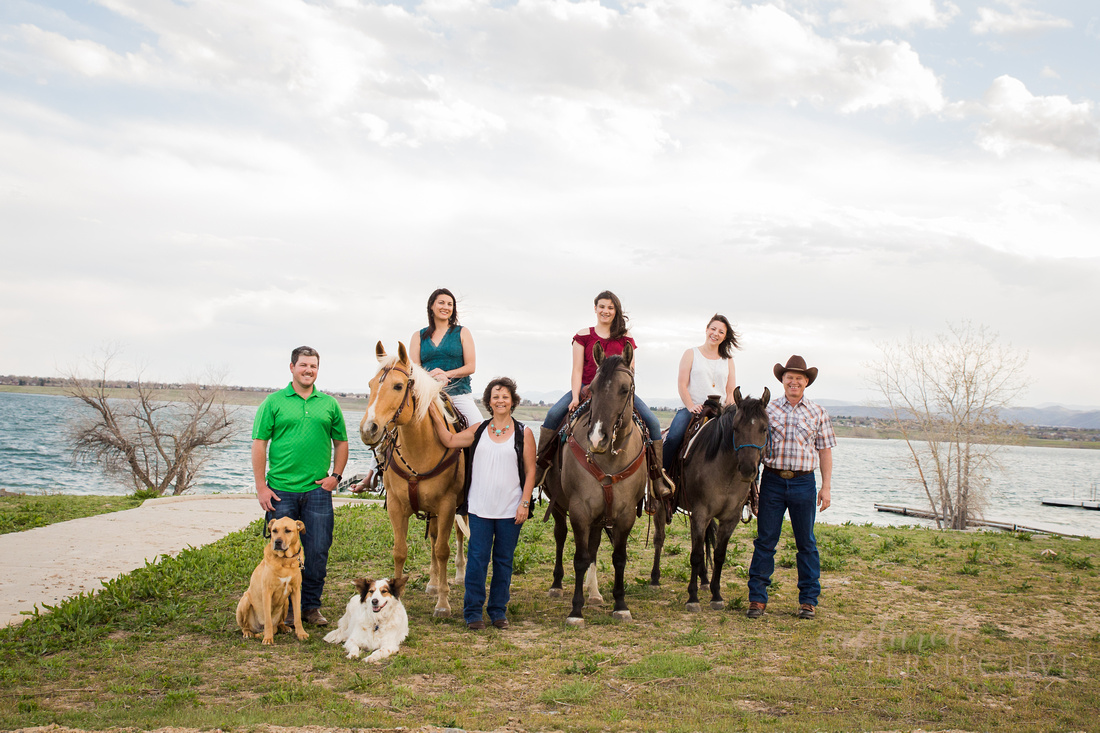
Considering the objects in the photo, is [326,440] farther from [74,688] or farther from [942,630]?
[942,630]

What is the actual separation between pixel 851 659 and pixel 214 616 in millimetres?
5745

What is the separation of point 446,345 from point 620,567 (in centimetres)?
297

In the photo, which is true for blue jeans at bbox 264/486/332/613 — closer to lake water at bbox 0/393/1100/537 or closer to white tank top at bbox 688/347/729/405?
white tank top at bbox 688/347/729/405

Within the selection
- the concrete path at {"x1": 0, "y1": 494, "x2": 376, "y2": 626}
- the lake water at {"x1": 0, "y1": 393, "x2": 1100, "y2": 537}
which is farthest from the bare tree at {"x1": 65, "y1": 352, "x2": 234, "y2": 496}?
the concrete path at {"x1": 0, "y1": 494, "x2": 376, "y2": 626}

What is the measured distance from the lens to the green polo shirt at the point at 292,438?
602 cm

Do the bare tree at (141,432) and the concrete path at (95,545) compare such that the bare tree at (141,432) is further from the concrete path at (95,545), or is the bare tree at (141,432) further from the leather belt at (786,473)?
the leather belt at (786,473)

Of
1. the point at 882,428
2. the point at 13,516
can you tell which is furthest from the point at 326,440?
the point at 882,428

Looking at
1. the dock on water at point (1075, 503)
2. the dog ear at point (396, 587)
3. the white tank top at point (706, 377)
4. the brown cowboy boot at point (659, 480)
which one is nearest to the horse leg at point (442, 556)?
the dog ear at point (396, 587)

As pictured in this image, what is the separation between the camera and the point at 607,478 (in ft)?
21.3

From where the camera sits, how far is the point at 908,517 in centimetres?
3703

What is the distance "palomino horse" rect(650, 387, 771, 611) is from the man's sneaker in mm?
3740

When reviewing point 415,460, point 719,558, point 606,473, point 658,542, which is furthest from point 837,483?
point 415,460

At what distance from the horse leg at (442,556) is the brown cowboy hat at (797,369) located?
378 cm

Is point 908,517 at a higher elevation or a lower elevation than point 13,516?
lower
